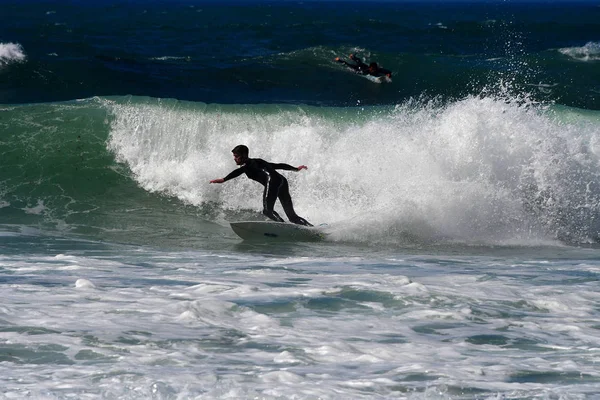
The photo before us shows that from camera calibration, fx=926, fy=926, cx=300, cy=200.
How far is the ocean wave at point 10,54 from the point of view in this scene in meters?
29.4

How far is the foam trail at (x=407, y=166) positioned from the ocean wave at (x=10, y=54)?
1356cm

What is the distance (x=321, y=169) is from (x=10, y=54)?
18652mm

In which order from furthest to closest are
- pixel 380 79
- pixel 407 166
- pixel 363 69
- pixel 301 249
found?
pixel 363 69
pixel 380 79
pixel 407 166
pixel 301 249

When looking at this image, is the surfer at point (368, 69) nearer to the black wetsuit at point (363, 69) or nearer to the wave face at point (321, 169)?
the black wetsuit at point (363, 69)

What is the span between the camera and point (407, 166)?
14.0 m

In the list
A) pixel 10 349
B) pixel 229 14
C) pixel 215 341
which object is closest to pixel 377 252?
pixel 215 341

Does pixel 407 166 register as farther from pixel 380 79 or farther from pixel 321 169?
pixel 380 79

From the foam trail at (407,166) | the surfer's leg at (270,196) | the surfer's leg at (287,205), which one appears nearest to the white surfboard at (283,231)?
the foam trail at (407,166)

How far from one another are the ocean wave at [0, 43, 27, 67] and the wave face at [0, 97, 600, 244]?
12203 millimetres

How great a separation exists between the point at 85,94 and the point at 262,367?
21.1 metres

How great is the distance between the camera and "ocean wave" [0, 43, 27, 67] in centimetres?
2939

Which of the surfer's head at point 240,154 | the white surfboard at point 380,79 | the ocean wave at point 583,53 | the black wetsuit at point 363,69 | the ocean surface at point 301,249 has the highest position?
the ocean wave at point 583,53

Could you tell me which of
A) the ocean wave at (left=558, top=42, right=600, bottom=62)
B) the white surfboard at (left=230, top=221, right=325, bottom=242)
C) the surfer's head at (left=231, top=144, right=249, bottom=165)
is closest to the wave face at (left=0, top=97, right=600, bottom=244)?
the white surfboard at (left=230, top=221, right=325, bottom=242)

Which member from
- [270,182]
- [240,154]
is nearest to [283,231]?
[270,182]
